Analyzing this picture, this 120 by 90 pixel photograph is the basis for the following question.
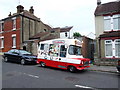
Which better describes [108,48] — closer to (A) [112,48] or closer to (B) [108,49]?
(B) [108,49]

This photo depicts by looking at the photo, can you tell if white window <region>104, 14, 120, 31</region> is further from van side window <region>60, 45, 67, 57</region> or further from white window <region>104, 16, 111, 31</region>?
van side window <region>60, 45, 67, 57</region>

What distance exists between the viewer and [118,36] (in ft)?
43.0

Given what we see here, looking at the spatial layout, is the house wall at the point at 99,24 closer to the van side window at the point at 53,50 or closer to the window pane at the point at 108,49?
the window pane at the point at 108,49

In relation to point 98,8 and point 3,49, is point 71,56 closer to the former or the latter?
point 98,8

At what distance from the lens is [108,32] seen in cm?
1470

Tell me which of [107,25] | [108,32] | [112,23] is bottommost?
[108,32]

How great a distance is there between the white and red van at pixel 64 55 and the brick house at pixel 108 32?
5.09 metres

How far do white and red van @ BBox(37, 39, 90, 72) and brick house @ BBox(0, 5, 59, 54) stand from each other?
910cm

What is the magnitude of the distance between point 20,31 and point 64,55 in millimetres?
13827

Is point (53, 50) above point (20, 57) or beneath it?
above

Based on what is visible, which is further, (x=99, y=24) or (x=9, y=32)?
(x=9, y=32)

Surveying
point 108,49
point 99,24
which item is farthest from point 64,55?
point 99,24

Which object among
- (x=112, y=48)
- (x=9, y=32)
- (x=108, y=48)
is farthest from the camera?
(x=9, y=32)

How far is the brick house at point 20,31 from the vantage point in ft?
68.7
